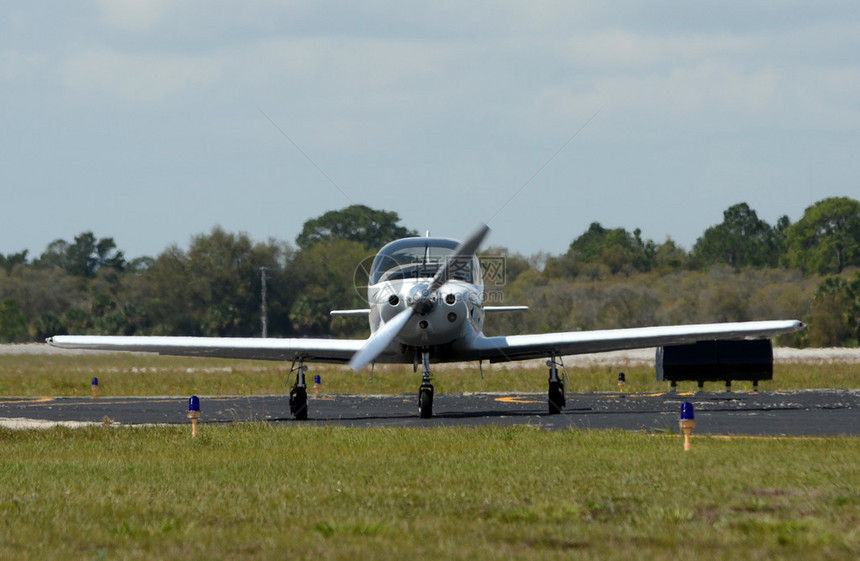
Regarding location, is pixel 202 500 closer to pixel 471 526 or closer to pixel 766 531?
pixel 471 526

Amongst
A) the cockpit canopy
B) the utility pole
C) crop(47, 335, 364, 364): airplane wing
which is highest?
the utility pole

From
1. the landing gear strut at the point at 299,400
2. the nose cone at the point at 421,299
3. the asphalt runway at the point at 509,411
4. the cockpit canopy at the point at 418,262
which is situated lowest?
the asphalt runway at the point at 509,411

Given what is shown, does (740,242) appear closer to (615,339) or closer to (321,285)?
(321,285)

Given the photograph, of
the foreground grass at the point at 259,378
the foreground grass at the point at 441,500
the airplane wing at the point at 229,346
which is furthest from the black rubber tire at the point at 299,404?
the foreground grass at the point at 259,378

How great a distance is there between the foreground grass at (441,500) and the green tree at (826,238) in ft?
311

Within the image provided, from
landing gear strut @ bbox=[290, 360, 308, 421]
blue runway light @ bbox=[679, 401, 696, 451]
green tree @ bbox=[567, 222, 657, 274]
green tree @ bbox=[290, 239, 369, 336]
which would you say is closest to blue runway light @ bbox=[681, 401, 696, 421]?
blue runway light @ bbox=[679, 401, 696, 451]

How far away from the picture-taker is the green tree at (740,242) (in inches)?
4648

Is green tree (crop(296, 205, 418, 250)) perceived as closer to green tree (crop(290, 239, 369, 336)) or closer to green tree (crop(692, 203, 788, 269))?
green tree (crop(290, 239, 369, 336))

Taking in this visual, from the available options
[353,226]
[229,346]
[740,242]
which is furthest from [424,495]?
[740,242]

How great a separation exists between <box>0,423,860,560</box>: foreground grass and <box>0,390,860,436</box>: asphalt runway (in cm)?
443

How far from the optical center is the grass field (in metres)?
8.33

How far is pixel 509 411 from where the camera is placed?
25.9 metres

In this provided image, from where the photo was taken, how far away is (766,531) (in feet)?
27.9

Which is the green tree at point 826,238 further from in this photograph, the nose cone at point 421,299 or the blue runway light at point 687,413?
the blue runway light at point 687,413
